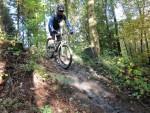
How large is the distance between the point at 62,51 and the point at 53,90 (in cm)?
233

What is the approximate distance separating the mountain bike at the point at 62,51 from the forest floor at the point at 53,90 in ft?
0.96

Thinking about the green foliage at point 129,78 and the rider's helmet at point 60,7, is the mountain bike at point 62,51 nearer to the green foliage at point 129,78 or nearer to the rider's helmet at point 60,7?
the rider's helmet at point 60,7

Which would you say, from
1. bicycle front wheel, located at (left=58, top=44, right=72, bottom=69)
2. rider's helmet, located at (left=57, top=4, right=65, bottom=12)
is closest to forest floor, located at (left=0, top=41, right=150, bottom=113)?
bicycle front wheel, located at (left=58, top=44, right=72, bottom=69)

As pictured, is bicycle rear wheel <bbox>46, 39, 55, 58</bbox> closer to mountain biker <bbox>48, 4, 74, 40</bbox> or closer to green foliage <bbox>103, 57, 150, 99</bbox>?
mountain biker <bbox>48, 4, 74, 40</bbox>

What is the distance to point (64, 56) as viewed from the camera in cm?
1178

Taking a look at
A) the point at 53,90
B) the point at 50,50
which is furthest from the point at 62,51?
the point at 53,90

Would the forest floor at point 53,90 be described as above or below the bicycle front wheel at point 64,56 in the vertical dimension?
below

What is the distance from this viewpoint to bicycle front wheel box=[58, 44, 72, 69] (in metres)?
11.5

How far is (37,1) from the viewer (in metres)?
27.6

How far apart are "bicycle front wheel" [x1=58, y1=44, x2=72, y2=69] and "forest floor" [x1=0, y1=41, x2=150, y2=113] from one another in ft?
0.84

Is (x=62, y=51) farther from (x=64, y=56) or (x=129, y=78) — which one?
(x=129, y=78)

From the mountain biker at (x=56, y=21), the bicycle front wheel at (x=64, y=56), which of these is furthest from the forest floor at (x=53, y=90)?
the mountain biker at (x=56, y=21)

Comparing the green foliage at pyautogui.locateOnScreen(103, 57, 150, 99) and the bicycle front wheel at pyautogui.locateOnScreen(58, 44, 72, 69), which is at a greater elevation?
the bicycle front wheel at pyautogui.locateOnScreen(58, 44, 72, 69)

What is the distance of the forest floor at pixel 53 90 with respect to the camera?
859cm
